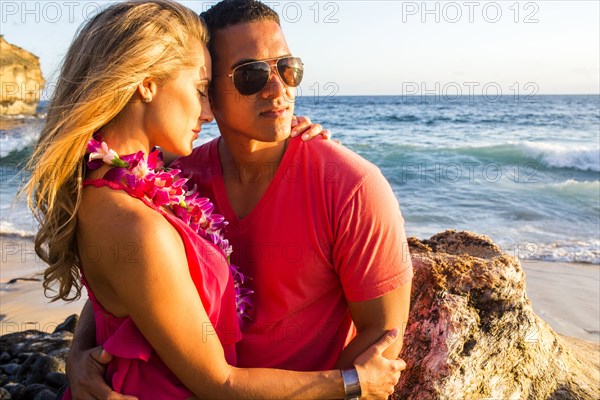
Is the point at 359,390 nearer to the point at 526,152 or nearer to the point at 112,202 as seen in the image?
the point at 112,202

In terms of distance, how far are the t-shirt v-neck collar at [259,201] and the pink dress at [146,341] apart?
28 cm

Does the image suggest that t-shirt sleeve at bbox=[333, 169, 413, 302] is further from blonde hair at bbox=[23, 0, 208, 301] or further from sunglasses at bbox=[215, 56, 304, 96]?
blonde hair at bbox=[23, 0, 208, 301]

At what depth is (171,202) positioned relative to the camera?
249cm

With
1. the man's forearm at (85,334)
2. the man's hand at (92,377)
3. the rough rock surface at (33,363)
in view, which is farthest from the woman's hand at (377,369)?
the rough rock surface at (33,363)

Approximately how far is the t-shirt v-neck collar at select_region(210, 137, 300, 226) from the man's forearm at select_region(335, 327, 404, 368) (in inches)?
27.2

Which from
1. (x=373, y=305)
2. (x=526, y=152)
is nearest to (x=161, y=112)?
(x=373, y=305)

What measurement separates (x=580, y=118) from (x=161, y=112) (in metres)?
37.5

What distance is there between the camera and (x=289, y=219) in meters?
2.63

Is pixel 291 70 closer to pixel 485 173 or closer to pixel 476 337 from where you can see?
pixel 476 337

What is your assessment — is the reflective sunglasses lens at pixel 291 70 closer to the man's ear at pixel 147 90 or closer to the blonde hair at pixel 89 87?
the blonde hair at pixel 89 87

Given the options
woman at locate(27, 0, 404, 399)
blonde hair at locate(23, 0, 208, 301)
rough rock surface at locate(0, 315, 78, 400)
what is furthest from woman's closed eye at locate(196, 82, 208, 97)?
rough rock surface at locate(0, 315, 78, 400)

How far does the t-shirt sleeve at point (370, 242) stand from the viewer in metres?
2.48

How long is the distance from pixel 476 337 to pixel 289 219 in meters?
1.07

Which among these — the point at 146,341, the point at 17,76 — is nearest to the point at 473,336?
the point at 146,341
